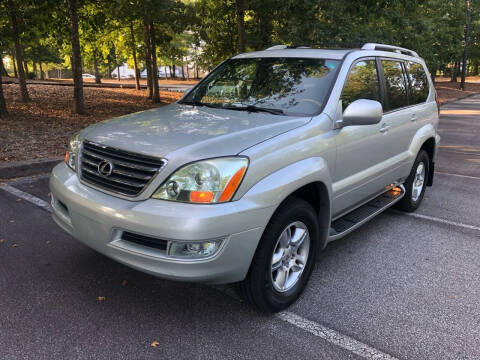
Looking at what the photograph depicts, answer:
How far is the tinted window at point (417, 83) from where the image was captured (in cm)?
502

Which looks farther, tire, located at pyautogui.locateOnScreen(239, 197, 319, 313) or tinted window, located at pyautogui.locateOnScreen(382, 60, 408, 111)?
tinted window, located at pyautogui.locateOnScreen(382, 60, 408, 111)

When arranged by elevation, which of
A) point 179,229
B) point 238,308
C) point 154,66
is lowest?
point 238,308

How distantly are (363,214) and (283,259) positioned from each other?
144cm

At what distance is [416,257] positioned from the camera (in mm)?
4082

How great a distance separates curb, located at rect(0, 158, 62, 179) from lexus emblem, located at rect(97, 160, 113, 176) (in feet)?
13.3

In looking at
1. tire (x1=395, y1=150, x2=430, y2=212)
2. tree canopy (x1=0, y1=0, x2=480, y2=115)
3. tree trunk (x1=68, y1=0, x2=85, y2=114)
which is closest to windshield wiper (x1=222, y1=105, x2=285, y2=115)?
tire (x1=395, y1=150, x2=430, y2=212)

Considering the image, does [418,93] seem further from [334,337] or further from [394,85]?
[334,337]

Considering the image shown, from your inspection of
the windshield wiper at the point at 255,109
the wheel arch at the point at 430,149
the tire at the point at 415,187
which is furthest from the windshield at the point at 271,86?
the wheel arch at the point at 430,149

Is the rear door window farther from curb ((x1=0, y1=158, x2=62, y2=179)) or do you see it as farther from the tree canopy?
curb ((x1=0, y1=158, x2=62, y2=179))

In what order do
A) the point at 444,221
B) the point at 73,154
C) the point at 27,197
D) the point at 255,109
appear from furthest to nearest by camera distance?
the point at 27,197, the point at 444,221, the point at 255,109, the point at 73,154

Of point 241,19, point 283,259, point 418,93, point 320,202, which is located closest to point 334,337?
point 283,259

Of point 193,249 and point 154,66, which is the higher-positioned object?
point 154,66

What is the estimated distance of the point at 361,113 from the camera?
131 inches

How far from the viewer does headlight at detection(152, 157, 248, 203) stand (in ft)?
8.41
